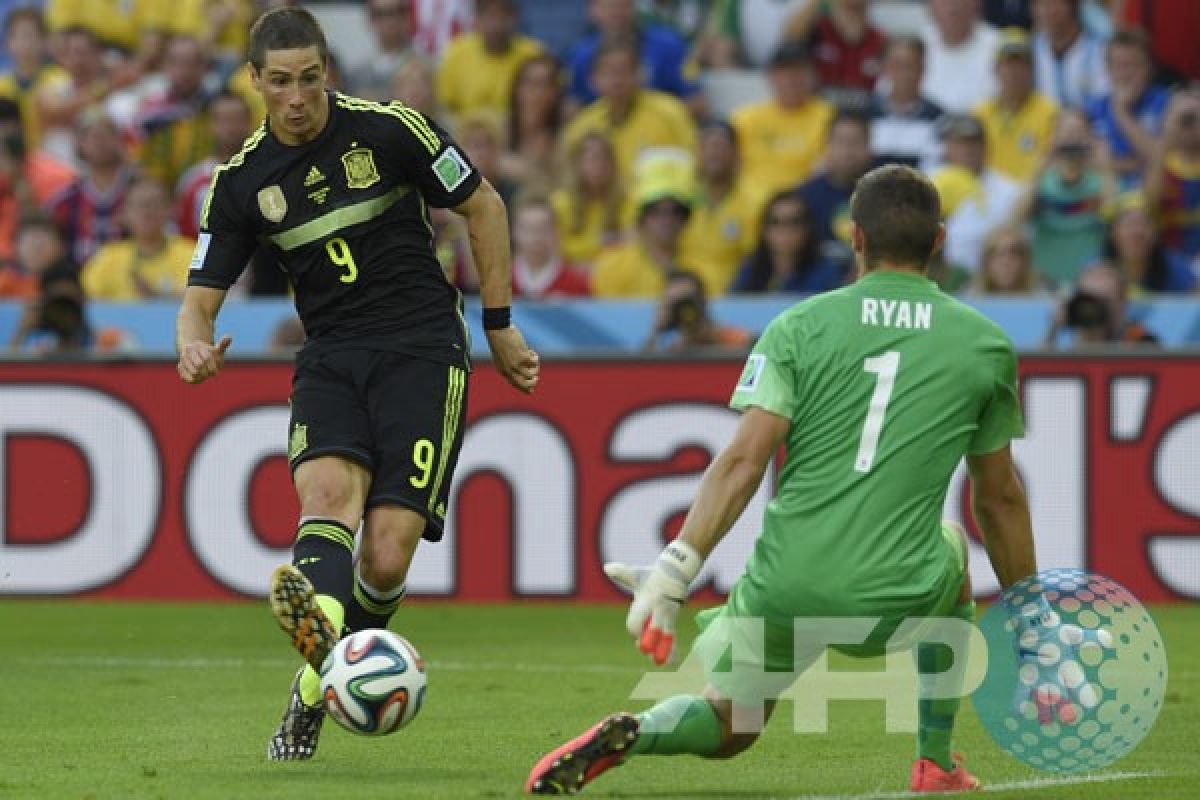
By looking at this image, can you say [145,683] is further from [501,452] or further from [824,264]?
[824,264]

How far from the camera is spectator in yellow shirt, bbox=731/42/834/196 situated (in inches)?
671

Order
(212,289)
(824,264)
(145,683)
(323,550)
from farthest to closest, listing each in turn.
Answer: (824,264), (145,683), (212,289), (323,550)

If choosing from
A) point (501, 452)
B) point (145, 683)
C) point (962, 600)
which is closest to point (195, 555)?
point (501, 452)

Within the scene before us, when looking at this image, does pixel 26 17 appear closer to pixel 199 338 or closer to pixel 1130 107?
pixel 1130 107

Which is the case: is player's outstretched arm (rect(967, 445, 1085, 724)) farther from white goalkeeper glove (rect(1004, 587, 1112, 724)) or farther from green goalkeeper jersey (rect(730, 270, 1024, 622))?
green goalkeeper jersey (rect(730, 270, 1024, 622))

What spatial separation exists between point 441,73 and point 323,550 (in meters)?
10.8

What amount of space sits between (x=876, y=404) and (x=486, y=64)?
39.3ft

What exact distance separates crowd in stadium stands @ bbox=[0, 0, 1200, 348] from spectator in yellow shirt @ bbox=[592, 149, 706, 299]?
0.06 ft

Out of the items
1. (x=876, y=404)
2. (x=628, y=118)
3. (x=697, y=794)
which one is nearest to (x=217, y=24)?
(x=628, y=118)

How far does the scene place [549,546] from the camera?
Result: 1395 cm

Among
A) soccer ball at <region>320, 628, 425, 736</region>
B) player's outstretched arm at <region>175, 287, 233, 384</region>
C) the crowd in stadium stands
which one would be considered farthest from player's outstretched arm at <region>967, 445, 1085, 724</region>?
the crowd in stadium stands

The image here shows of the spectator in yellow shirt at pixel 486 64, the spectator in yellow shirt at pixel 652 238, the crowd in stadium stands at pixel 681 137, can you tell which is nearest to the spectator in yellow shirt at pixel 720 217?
the crowd in stadium stands at pixel 681 137

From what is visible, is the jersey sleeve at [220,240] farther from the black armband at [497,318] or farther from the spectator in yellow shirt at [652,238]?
the spectator in yellow shirt at [652,238]

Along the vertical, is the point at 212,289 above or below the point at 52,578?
above
